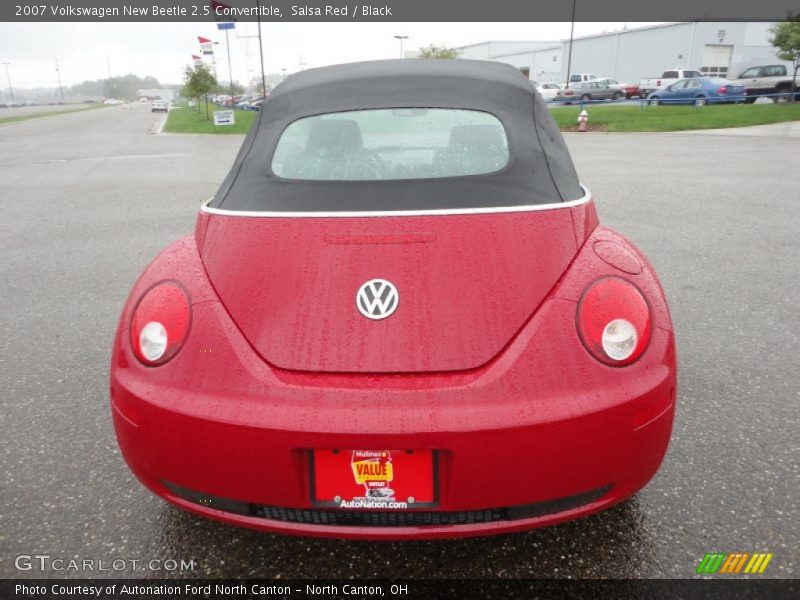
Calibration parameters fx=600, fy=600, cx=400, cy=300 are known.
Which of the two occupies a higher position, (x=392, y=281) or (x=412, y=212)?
(x=412, y=212)

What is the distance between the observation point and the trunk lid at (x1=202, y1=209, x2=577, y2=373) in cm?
171

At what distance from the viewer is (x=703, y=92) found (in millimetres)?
31672

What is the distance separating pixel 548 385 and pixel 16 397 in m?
2.92

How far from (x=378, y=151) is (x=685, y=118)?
24790 mm

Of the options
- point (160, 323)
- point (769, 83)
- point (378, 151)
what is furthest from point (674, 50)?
point (160, 323)

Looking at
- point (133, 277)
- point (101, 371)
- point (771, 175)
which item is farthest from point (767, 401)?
point (771, 175)

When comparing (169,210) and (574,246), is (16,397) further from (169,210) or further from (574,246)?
(169,210)

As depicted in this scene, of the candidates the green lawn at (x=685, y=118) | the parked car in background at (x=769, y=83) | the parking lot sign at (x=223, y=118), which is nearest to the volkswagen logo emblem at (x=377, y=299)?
the green lawn at (x=685, y=118)

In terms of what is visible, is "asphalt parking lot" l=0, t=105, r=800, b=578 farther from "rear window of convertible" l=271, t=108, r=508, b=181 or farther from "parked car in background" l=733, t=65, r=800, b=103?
"parked car in background" l=733, t=65, r=800, b=103

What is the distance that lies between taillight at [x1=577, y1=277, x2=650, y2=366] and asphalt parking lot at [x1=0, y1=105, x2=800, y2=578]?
768mm

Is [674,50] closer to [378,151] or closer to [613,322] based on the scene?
[378,151]

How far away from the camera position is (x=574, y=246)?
75.8 inches

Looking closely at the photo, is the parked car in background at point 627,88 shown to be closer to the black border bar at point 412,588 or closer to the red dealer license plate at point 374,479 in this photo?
the black border bar at point 412,588

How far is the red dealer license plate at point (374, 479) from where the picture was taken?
1615 millimetres
